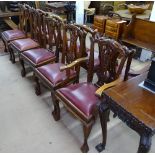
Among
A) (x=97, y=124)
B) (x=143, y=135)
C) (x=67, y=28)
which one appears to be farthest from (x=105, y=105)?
(x=67, y=28)

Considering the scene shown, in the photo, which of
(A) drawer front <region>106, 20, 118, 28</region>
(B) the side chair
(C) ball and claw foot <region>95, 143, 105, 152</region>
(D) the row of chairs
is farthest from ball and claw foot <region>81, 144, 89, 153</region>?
(A) drawer front <region>106, 20, 118, 28</region>

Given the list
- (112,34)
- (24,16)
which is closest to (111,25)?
(112,34)

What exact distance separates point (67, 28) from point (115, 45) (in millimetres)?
826

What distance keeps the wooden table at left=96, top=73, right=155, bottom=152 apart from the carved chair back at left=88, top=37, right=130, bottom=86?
218mm

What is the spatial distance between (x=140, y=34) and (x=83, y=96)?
79.4 inches

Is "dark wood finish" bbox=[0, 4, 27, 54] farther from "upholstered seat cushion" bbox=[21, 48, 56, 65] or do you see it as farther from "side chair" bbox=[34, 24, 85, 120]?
"side chair" bbox=[34, 24, 85, 120]

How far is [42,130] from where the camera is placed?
6.15 feet

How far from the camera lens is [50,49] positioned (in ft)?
8.55

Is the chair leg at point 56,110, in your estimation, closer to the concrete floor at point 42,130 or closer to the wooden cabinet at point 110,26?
the concrete floor at point 42,130

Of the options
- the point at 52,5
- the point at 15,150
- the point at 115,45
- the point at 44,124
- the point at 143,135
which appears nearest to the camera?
the point at 143,135

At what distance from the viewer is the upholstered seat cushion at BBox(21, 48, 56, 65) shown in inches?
91.5

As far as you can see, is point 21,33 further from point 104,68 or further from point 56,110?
point 104,68

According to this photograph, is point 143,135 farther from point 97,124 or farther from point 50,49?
point 50,49

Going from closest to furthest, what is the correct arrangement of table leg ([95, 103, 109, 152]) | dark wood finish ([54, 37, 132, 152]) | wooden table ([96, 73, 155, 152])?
wooden table ([96, 73, 155, 152])
table leg ([95, 103, 109, 152])
dark wood finish ([54, 37, 132, 152])
